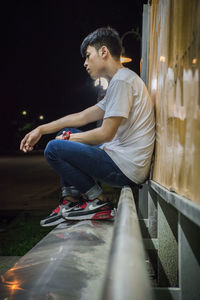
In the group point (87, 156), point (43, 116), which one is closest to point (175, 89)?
point (87, 156)

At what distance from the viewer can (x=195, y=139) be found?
1.27 metres

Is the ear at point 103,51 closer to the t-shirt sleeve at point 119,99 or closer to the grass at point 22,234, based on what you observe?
the t-shirt sleeve at point 119,99

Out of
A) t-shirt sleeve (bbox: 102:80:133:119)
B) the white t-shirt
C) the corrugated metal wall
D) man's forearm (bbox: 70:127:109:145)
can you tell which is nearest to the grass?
man's forearm (bbox: 70:127:109:145)

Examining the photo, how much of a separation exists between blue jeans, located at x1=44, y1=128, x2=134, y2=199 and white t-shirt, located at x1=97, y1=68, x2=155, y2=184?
3.2 inches

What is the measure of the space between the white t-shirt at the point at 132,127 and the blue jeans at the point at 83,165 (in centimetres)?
8

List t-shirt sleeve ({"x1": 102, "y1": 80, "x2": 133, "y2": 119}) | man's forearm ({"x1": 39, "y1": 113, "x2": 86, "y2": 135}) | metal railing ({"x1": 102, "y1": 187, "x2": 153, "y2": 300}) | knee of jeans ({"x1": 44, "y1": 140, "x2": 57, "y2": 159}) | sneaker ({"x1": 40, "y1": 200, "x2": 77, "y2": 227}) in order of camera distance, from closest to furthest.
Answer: metal railing ({"x1": 102, "y1": 187, "x2": 153, "y2": 300}) → t-shirt sleeve ({"x1": 102, "y1": 80, "x2": 133, "y2": 119}) → knee of jeans ({"x1": 44, "y1": 140, "x2": 57, "y2": 159}) → sneaker ({"x1": 40, "y1": 200, "x2": 77, "y2": 227}) → man's forearm ({"x1": 39, "y1": 113, "x2": 86, "y2": 135})

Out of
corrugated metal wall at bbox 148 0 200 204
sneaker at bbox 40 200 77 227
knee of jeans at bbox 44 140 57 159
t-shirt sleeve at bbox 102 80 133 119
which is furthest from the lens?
sneaker at bbox 40 200 77 227

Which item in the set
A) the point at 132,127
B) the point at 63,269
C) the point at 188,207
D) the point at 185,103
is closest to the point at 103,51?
the point at 132,127

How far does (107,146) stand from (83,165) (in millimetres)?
280

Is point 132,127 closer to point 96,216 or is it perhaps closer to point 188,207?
point 96,216

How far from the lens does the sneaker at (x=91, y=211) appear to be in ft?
9.54

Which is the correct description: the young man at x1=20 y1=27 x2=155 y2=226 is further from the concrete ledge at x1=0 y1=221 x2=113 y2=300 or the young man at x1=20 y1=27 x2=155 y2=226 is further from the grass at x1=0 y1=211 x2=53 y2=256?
the grass at x1=0 y1=211 x2=53 y2=256

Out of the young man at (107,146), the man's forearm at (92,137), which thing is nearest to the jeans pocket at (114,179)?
the young man at (107,146)

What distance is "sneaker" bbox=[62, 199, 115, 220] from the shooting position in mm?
2908
